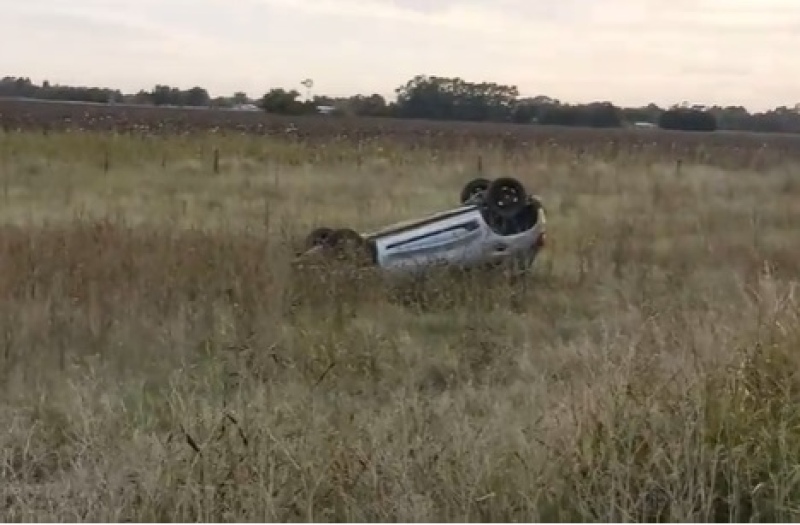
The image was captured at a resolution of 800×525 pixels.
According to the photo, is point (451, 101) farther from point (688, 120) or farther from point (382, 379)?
point (382, 379)

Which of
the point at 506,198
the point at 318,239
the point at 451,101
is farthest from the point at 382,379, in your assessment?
the point at 451,101

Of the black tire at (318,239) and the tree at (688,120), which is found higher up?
the tree at (688,120)

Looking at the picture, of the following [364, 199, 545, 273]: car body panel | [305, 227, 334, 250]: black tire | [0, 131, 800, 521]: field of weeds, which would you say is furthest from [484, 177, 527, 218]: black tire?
[305, 227, 334, 250]: black tire

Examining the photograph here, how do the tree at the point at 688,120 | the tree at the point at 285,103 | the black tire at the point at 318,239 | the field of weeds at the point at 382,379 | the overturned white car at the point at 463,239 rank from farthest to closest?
the tree at the point at 688,120
the tree at the point at 285,103
the black tire at the point at 318,239
the overturned white car at the point at 463,239
the field of weeds at the point at 382,379

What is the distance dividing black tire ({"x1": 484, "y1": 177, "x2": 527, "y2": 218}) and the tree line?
54252 mm

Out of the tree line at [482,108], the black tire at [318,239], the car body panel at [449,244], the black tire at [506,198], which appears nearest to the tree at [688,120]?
the tree line at [482,108]

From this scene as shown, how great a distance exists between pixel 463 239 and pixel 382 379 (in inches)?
110

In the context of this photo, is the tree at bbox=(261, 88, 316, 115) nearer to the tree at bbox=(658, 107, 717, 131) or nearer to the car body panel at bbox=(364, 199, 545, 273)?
the tree at bbox=(658, 107, 717, 131)

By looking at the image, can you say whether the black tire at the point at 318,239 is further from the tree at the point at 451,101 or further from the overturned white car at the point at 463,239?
the tree at the point at 451,101

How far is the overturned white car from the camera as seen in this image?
8.05 m

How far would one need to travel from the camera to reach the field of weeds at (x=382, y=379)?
3.46 meters

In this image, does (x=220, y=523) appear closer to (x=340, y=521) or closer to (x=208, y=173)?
(x=340, y=521)

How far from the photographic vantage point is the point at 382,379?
18.3 ft

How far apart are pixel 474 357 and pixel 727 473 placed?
2.73 metres
